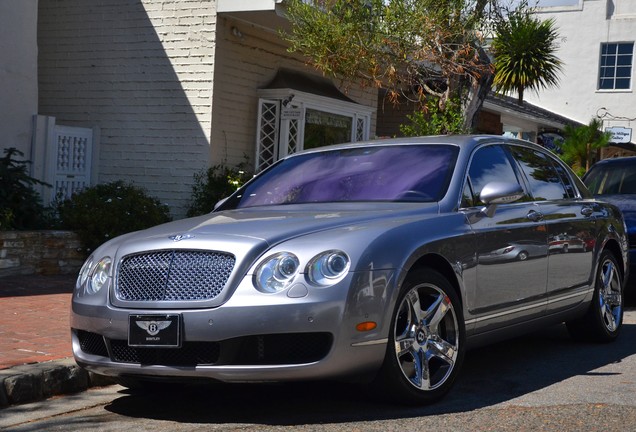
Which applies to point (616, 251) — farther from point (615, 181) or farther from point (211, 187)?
point (211, 187)

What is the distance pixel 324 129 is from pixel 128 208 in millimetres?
4815

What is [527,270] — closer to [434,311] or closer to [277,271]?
[434,311]

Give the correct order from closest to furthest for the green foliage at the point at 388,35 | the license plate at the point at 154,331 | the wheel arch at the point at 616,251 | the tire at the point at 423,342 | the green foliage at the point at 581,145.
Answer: the license plate at the point at 154,331
the tire at the point at 423,342
the wheel arch at the point at 616,251
the green foliage at the point at 388,35
the green foliage at the point at 581,145

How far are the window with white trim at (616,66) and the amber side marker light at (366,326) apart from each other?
93.5 ft

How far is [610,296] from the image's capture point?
316 inches

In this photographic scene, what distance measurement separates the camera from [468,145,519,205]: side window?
6.42 m

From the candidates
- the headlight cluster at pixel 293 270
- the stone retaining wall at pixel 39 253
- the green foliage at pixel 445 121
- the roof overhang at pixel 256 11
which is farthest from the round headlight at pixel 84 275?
the green foliage at pixel 445 121

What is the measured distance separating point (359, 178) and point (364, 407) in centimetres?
166

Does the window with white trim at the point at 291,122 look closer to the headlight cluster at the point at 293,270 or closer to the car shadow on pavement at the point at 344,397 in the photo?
Answer: the car shadow on pavement at the point at 344,397

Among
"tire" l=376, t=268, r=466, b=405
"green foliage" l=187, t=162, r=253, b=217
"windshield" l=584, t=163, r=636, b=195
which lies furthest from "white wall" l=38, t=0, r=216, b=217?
"tire" l=376, t=268, r=466, b=405

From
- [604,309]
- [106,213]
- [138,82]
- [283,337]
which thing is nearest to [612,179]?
[604,309]

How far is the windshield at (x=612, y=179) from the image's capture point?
11516 millimetres

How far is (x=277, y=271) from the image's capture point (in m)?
5.04

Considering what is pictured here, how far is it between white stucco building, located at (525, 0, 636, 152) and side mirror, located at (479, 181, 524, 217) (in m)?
26.0
